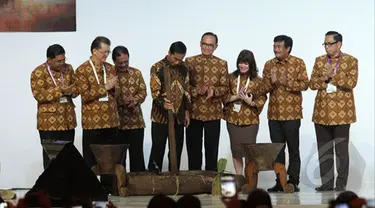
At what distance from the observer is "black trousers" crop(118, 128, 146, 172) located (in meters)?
8.19

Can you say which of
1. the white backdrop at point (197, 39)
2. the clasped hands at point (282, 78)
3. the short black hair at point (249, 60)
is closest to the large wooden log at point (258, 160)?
the clasped hands at point (282, 78)

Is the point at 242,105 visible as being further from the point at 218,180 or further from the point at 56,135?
the point at 56,135

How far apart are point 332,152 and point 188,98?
4.28 ft

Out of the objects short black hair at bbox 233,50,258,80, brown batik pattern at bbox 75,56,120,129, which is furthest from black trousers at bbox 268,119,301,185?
brown batik pattern at bbox 75,56,120,129

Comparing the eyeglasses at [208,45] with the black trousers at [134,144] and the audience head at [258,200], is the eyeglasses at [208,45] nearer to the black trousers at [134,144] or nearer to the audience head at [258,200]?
the black trousers at [134,144]

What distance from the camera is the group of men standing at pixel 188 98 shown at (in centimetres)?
779

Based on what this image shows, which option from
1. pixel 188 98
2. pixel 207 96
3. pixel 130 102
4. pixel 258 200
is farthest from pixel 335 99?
pixel 258 200

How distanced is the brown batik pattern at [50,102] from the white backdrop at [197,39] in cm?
111

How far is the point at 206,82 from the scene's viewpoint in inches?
319

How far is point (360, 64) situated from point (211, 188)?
2.35 meters

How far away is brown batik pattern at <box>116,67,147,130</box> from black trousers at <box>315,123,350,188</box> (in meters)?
1.52

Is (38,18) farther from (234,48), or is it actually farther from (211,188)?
(211,188)

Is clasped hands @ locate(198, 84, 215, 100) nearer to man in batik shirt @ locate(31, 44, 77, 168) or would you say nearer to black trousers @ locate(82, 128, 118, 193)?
black trousers @ locate(82, 128, 118, 193)

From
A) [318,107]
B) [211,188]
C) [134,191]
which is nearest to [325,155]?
[318,107]
